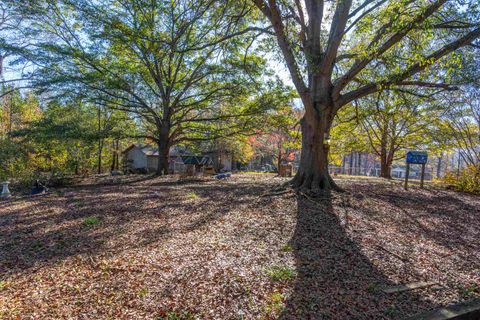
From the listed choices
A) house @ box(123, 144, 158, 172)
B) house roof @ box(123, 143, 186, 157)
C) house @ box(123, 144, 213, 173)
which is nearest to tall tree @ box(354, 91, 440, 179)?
house @ box(123, 144, 213, 173)

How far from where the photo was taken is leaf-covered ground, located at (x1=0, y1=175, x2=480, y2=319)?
7.63 ft

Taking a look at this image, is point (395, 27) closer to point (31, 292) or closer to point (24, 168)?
point (31, 292)

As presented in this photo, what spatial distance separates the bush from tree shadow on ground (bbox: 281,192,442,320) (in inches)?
305

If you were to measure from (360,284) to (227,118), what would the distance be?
34.3 ft

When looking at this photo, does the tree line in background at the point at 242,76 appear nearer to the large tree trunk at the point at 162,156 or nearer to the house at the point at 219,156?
the large tree trunk at the point at 162,156

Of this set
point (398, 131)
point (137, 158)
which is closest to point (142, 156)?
point (137, 158)

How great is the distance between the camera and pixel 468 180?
922 centimetres

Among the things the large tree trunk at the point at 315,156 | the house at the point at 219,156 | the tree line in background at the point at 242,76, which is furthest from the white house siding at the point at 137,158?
the large tree trunk at the point at 315,156

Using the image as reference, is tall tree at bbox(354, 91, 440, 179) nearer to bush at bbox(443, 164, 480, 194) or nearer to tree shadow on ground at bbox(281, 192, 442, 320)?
bush at bbox(443, 164, 480, 194)

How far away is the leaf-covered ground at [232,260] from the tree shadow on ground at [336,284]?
0.04ft

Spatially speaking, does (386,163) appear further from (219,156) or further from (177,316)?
(177,316)

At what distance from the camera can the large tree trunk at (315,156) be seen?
658cm

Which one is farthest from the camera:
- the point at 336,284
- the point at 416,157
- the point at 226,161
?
the point at 226,161

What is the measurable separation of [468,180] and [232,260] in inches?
387
